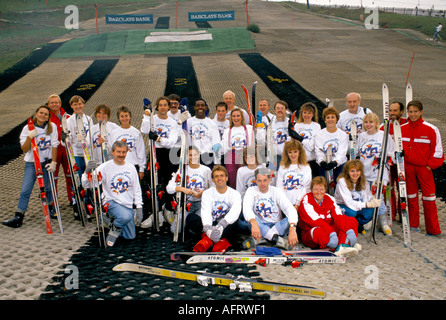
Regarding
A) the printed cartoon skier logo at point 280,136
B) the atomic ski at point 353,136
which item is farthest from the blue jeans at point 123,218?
the atomic ski at point 353,136

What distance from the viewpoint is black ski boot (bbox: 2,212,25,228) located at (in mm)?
6074

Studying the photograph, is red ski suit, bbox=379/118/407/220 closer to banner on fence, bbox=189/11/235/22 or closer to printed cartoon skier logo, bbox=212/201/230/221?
printed cartoon skier logo, bbox=212/201/230/221

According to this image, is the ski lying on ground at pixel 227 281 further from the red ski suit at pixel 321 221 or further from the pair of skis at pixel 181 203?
the red ski suit at pixel 321 221

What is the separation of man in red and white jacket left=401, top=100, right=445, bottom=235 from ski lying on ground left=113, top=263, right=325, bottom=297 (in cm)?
277

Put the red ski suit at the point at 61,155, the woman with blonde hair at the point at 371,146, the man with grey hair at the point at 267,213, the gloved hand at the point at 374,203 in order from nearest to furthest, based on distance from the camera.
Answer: the man with grey hair at the point at 267,213, the gloved hand at the point at 374,203, the woman with blonde hair at the point at 371,146, the red ski suit at the point at 61,155

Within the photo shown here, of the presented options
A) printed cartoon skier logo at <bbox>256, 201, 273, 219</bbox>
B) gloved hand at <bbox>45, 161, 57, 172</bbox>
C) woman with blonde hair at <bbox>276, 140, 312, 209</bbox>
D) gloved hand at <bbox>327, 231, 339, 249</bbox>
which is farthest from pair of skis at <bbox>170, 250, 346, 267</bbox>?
gloved hand at <bbox>45, 161, 57, 172</bbox>

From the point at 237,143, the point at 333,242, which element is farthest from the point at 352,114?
the point at 333,242

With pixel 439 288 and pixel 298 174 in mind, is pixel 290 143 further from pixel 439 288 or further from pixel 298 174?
pixel 439 288

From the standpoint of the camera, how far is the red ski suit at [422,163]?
19.4 feet

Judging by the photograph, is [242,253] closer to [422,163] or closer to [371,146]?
[371,146]

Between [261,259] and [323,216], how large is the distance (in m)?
1.15

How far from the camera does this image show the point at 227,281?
432 cm

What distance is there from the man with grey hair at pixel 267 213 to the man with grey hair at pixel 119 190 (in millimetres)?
1612

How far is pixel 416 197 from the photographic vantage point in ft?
20.0
